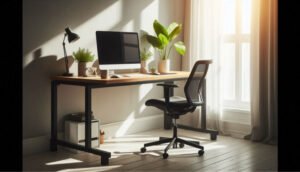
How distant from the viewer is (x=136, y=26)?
5.18 metres

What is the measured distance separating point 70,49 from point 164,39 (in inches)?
47.9

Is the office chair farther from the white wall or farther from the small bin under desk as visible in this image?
the white wall

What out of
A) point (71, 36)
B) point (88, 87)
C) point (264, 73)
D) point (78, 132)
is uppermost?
point (71, 36)

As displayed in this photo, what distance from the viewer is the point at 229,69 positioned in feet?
17.5

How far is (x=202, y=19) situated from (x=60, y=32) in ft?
6.27

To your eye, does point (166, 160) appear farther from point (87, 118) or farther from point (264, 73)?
point (264, 73)

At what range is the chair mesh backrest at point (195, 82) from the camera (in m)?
4.04

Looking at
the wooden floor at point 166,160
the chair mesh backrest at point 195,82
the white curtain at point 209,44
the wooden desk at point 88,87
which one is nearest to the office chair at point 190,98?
the chair mesh backrest at point 195,82

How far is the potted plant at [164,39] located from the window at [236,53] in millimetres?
543

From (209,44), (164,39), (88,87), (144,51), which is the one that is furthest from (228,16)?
(88,87)

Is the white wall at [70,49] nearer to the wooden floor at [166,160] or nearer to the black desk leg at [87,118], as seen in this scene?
the wooden floor at [166,160]

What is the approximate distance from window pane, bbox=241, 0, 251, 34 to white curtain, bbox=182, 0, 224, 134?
11.8 inches
